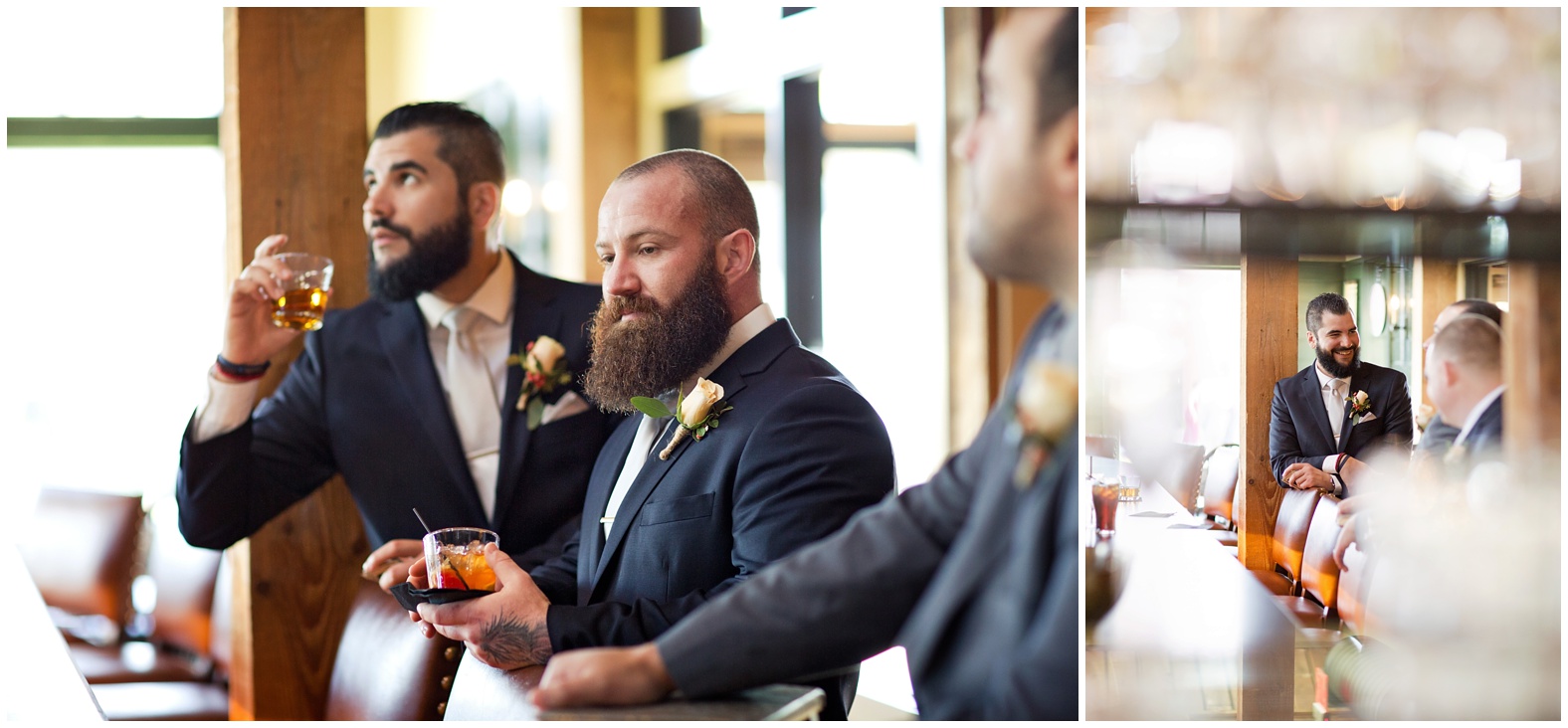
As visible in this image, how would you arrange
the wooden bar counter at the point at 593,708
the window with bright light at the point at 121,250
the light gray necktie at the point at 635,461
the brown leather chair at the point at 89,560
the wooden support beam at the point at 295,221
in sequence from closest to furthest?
the wooden bar counter at the point at 593,708 < the light gray necktie at the point at 635,461 < the wooden support beam at the point at 295,221 < the brown leather chair at the point at 89,560 < the window with bright light at the point at 121,250

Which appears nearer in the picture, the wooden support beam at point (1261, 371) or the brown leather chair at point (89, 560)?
the wooden support beam at point (1261, 371)

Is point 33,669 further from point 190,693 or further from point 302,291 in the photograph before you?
point 190,693

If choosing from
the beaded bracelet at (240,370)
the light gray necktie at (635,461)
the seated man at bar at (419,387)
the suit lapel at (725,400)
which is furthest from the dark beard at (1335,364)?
the beaded bracelet at (240,370)

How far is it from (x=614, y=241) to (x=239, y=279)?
889 millimetres

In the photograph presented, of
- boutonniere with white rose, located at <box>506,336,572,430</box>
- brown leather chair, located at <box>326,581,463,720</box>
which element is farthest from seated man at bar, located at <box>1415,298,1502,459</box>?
brown leather chair, located at <box>326,581,463,720</box>

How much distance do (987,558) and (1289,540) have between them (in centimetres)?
57

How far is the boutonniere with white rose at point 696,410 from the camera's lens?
1.98 metres

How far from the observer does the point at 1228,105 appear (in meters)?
1.81

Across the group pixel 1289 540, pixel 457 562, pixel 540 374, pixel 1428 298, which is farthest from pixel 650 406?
pixel 1428 298

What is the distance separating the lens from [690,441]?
6.59 ft

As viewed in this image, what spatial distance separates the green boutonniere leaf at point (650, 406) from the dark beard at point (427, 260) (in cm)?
74

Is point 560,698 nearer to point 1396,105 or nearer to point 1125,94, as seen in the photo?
point 1125,94

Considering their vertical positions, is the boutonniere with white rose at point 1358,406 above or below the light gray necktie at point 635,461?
above

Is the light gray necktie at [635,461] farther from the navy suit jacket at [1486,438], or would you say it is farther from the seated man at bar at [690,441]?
the navy suit jacket at [1486,438]
